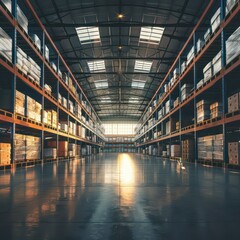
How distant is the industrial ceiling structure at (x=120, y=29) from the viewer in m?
13.9

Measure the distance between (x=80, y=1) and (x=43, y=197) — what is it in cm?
1255

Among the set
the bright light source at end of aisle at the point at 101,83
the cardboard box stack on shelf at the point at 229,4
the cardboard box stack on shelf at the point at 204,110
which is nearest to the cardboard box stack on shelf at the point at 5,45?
the cardboard box stack on shelf at the point at 229,4

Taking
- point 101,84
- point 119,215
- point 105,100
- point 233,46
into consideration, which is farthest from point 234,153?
point 105,100

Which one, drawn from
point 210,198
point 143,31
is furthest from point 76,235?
point 143,31

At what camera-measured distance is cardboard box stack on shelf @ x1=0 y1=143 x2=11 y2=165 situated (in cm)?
802

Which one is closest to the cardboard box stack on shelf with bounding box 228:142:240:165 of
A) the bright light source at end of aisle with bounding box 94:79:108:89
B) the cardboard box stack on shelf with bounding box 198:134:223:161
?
the cardboard box stack on shelf with bounding box 198:134:223:161

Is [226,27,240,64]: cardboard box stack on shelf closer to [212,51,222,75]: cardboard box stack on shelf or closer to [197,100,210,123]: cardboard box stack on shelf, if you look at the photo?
[212,51,222,75]: cardboard box stack on shelf

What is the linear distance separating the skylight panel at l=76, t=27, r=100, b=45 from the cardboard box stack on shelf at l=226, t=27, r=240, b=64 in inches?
417

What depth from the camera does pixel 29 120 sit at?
10094 mm

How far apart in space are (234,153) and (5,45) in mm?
7610

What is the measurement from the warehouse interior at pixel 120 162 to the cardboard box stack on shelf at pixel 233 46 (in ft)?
0.10

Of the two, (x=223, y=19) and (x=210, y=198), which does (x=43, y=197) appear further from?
(x=223, y=19)

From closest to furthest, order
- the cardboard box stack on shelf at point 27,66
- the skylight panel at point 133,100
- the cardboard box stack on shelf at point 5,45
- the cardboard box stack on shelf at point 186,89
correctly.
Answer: the cardboard box stack on shelf at point 5,45, the cardboard box stack on shelf at point 27,66, the cardboard box stack on shelf at point 186,89, the skylight panel at point 133,100

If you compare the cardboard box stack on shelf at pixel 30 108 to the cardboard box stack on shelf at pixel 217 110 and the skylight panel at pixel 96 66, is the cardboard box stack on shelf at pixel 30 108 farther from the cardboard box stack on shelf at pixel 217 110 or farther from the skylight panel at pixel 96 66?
the skylight panel at pixel 96 66
